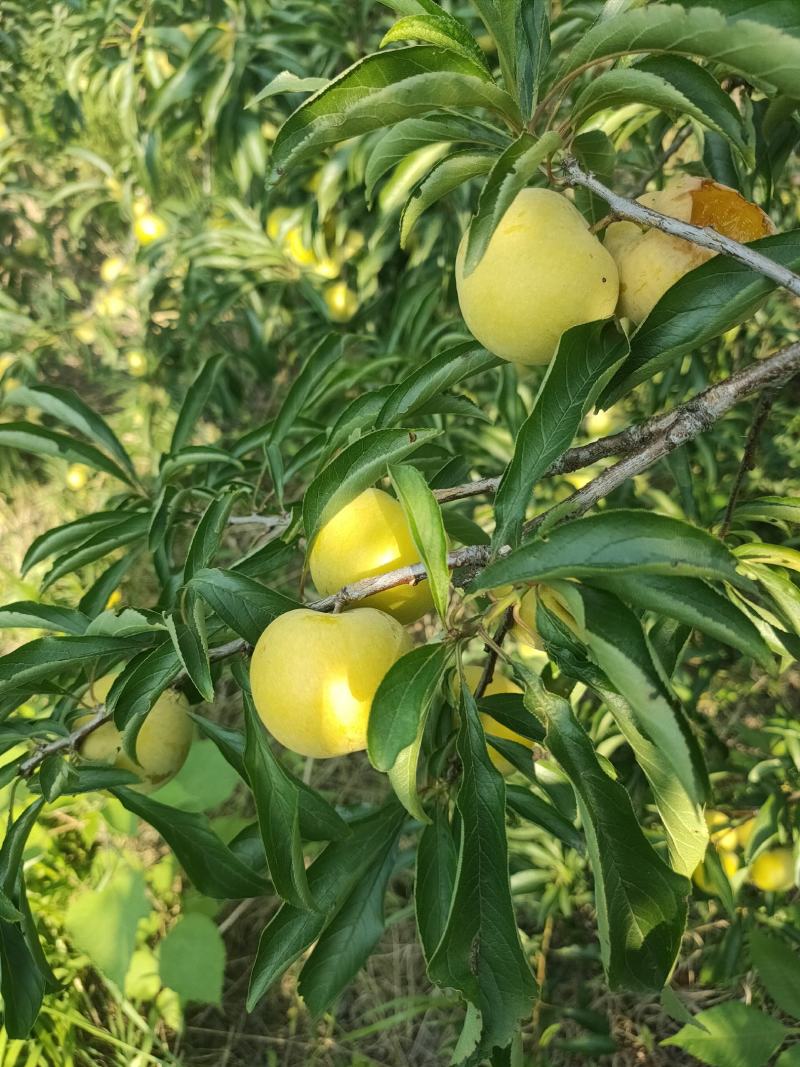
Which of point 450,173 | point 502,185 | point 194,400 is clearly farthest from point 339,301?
point 502,185

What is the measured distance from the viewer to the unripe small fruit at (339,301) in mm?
1656

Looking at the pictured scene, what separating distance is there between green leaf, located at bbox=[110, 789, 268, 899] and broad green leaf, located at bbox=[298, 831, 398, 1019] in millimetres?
86

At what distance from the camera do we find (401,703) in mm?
507

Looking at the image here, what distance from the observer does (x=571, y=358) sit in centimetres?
54

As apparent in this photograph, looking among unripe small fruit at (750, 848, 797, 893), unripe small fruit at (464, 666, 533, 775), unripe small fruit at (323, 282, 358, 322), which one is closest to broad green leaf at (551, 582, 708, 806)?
unripe small fruit at (464, 666, 533, 775)

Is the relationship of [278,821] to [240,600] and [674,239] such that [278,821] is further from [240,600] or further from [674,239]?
[674,239]

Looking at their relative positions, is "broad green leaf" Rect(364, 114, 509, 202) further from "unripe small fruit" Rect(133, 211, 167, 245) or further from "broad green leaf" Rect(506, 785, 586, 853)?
"unripe small fruit" Rect(133, 211, 167, 245)

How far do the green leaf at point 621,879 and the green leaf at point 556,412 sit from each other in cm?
14

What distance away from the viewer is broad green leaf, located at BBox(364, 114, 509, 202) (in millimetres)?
552

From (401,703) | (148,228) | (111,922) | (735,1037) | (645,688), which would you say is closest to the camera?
(645,688)

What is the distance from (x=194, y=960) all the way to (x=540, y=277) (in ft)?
5.04

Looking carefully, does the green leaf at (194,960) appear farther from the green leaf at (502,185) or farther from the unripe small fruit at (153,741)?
A: the green leaf at (502,185)

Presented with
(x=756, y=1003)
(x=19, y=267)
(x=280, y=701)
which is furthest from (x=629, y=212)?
(x=19, y=267)

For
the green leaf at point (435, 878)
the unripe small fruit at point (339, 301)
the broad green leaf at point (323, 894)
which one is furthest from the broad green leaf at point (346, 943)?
the unripe small fruit at point (339, 301)
